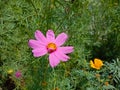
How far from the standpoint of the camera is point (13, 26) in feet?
8.19

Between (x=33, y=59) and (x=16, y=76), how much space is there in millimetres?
199

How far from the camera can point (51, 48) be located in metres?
1.61

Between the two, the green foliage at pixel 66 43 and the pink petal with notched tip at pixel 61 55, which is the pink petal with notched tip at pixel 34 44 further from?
the green foliage at pixel 66 43

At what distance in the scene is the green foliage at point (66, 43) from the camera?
2035 mm

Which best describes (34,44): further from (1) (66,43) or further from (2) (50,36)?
(1) (66,43)

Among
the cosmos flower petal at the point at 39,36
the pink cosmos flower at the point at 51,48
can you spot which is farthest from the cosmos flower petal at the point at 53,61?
the cosmos flower petal at the point at 39,36

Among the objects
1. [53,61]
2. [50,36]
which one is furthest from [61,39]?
[53,61]

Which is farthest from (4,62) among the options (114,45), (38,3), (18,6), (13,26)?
(114,45)

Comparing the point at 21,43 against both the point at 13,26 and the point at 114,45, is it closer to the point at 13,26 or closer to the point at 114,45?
the point at 13,26

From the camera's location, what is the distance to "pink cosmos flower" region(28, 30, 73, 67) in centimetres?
154

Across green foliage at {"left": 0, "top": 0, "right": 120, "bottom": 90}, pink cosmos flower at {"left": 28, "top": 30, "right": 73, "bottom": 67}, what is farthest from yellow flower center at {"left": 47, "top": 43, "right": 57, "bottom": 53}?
green foliage at {"left": 0, "top": 0, "right": 120, "bottom": 90}

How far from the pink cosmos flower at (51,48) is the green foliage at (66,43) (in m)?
0.25

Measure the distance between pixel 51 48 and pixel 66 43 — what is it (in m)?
0.62

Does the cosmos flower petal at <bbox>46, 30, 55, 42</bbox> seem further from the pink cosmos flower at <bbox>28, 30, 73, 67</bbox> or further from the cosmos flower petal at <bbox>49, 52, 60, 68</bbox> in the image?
the cosmos flower petal at <bbox>49, 52, 60, 68</bbox>
